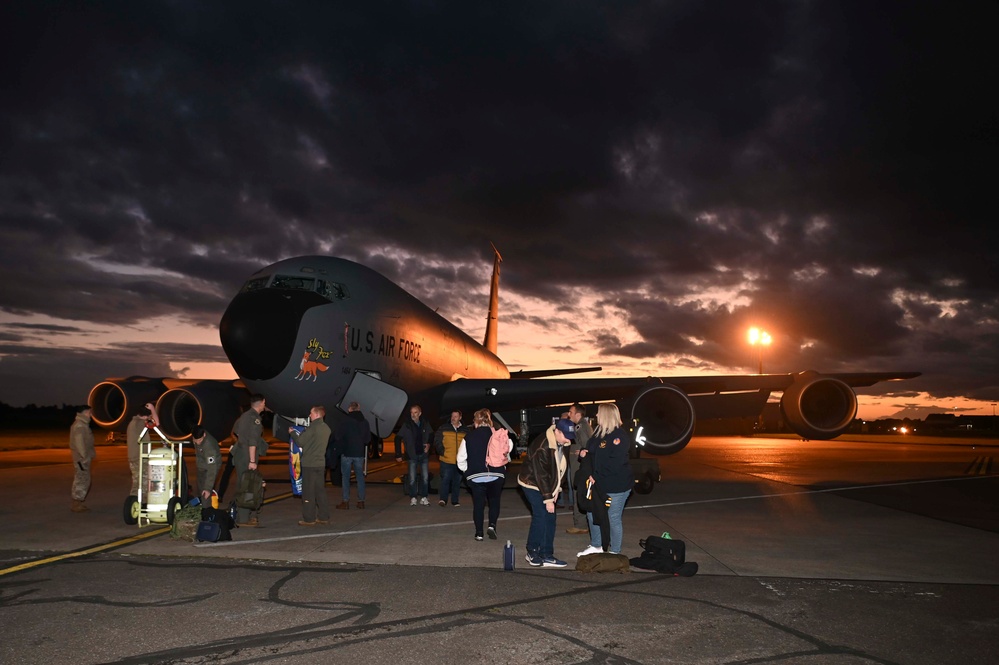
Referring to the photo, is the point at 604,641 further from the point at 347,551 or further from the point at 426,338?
the point at 426,338

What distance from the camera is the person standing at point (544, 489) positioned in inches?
320

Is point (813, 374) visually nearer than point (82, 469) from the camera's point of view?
No

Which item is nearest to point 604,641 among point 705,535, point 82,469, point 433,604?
point 433,604

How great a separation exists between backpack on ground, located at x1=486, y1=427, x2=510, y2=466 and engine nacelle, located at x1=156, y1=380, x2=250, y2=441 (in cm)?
996

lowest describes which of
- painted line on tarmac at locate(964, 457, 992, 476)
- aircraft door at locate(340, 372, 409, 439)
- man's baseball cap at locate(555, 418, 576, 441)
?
painted line on tarmac at locate(964, 457, 992, 476)

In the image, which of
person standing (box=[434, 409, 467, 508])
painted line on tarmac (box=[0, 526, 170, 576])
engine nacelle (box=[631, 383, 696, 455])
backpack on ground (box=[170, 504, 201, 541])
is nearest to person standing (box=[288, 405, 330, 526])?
backpack on ground (box=[170, 504, 201, 541])

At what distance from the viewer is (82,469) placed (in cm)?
1177

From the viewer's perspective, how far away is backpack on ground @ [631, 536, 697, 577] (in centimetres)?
759

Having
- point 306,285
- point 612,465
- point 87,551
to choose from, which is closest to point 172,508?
point 87,551

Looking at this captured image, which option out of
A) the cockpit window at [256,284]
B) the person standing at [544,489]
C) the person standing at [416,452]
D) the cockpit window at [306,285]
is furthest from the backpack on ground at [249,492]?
the cockpit window at [256,284]

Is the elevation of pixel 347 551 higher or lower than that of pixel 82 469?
lower

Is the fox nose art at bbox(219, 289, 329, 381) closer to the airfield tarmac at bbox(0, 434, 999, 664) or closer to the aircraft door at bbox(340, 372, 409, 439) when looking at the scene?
the aircraft door at bbox(340, 372, 409, 439)

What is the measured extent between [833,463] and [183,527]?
24.4 m

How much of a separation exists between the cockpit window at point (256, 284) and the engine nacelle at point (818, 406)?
12479 millimetres
